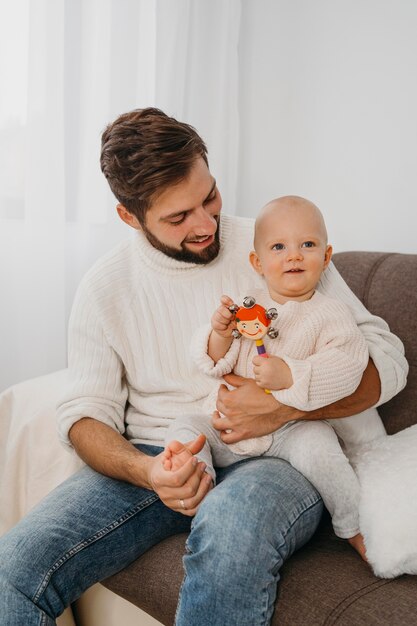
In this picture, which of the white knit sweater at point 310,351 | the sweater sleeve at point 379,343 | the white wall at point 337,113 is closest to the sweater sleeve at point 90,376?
the white knit sweater at point 310,351

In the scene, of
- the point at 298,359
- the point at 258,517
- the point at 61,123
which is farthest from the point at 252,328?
the point at 61,123

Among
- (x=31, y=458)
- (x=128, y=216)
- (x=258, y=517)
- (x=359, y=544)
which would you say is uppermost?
(x=128, y=216)

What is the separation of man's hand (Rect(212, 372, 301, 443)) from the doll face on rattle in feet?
0.48

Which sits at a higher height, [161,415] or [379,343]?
[379,343]

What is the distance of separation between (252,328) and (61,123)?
1.15 meters

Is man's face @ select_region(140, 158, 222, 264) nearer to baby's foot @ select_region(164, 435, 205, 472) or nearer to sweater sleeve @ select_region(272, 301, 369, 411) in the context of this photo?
sweater sleeve @ select_region(272, 301, 369, 411)

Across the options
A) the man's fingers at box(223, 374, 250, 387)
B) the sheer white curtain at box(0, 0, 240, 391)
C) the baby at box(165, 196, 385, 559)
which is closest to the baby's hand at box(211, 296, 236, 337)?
the baby at box(165, 196, 385, 559)

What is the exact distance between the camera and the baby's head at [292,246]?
4.84ft

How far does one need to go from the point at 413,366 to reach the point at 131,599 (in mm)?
872

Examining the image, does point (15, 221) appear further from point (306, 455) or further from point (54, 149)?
point (306, 455)

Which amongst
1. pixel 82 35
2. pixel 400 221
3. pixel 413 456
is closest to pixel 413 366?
pixel 413 456

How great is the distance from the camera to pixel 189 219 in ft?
5.42

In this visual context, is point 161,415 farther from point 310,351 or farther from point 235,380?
point 310,351

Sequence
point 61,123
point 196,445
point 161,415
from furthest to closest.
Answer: point 61,123, point 161,415, point 196,445
